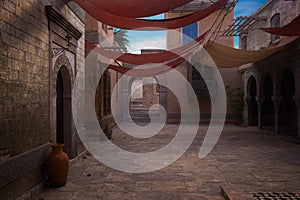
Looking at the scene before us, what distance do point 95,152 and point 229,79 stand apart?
9.45 m

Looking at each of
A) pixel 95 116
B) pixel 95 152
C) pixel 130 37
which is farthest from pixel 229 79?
pixel 130 37

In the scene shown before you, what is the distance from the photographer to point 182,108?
1405 centimetres

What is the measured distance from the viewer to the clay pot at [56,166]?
3.84m

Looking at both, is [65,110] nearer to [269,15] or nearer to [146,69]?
[146,69]

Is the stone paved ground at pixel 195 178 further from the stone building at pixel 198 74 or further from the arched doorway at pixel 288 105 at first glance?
the stone building at pixel 198 74

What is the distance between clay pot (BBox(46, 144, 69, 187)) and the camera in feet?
12.6

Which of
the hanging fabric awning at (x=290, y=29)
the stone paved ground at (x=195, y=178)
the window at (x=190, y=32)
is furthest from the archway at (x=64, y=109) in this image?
the window at (x=190, y=32)

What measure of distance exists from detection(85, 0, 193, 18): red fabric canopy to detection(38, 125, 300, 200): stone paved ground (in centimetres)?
254

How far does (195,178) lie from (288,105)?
8.85 metres

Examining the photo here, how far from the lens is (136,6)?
146 inches

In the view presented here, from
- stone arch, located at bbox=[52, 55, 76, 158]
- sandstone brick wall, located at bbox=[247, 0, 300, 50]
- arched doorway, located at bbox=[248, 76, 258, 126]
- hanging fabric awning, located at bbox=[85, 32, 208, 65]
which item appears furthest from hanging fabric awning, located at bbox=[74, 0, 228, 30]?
arched doorway, located at bbox=[248, 76, 258, 126]

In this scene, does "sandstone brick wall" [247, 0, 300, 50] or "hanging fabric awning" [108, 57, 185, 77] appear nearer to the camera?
"hanging fabric awning" [108, 57, 185, 77]

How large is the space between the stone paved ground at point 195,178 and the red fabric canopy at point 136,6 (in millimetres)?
2539

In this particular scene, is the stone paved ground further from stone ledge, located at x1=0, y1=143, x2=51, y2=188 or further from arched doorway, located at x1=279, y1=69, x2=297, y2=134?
arched doorway, located at x1=279, y1=69, x2=297, y2=134
